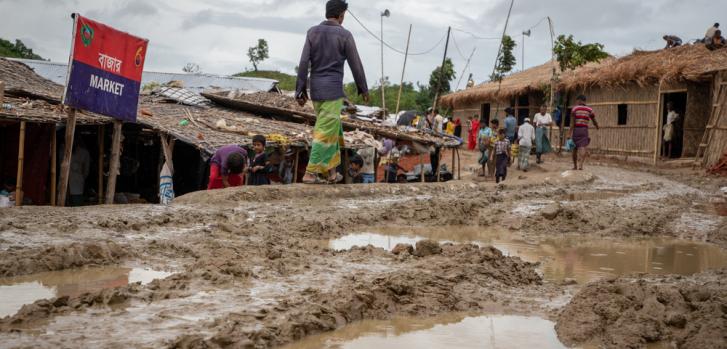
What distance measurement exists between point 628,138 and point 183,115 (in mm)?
12796

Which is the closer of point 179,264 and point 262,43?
point 179,264

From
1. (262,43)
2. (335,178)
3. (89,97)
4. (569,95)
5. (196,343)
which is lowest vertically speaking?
(196,343)

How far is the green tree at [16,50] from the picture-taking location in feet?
102

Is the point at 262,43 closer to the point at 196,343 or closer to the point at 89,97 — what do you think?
the point at 89,97

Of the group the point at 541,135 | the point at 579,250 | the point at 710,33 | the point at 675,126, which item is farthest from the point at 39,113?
the point at 710,33

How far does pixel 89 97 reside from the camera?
Answer: 8922mm

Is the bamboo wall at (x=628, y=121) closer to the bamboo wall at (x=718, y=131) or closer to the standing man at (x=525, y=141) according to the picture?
the bamboo wall at (x=718, y=131)

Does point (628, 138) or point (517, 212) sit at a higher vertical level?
point (628, 138)

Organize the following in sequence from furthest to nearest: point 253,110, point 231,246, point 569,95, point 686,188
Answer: point 569,95
point 253,110
point 686,188
point 231,246

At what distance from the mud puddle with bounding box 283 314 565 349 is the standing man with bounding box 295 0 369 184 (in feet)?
14.6

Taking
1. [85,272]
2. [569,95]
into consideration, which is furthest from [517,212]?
[569,95]

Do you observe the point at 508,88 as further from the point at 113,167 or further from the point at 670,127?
the point at 113,167

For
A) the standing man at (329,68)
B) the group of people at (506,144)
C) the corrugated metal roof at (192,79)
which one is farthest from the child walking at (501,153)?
the corrugated metal roof at (192,79)

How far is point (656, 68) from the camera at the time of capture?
63.0 feet
